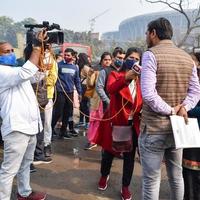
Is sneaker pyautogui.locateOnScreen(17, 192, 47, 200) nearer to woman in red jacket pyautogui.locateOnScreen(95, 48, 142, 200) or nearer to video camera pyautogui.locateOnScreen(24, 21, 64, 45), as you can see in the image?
woman in red jacket pyautogui.locateOnScreen(95, 48, 142, 200)

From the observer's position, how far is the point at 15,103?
3.27 metres

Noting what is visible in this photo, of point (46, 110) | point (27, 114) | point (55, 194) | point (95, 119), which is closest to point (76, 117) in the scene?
point (46, 110)

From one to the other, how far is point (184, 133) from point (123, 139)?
1076mm

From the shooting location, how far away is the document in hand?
9.18 ft

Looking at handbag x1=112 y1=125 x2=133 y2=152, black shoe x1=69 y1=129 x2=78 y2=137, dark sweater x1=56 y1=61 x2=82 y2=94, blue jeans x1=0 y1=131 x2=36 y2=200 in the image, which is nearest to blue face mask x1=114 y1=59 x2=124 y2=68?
handbag x1=112 y1=125 x2=133 y2=152

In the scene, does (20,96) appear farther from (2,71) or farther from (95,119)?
(95,119)

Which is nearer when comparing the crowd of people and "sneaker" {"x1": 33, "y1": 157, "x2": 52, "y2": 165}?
the crowd of people

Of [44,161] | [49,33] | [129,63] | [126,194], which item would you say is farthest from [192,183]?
[44,161]

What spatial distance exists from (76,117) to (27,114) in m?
6.02

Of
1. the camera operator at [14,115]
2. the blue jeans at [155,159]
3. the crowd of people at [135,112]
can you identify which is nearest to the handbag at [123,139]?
the crowd of people at [135,112]

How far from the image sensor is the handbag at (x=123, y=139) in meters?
3.82

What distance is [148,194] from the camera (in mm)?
2973

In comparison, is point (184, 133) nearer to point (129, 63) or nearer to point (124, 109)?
point (124, 109)

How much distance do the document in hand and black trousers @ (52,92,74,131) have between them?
388 centimetres
